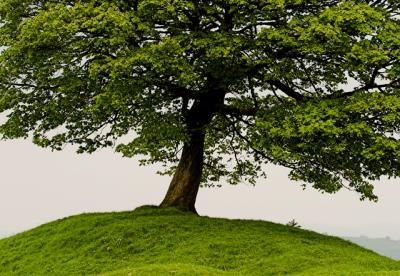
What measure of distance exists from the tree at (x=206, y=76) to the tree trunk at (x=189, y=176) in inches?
2.2

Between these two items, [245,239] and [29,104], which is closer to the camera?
[245,239]

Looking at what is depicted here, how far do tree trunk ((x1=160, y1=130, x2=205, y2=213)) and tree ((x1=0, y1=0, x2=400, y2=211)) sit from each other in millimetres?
57

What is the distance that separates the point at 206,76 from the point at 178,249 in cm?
853

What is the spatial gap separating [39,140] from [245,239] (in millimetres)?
12981

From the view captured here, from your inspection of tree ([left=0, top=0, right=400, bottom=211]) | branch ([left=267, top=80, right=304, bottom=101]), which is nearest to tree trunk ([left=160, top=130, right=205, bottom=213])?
tree ([left=0, top=0, right=400, bottom=211])

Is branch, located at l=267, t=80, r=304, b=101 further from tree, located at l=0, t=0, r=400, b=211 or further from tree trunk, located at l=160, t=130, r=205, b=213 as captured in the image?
tree trunk, located at l=160, t=130, r=205, b=213

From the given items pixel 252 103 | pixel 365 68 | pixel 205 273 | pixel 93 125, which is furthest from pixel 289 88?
pixel 205 273

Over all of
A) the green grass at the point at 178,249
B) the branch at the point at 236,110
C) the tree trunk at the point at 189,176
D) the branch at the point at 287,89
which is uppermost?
the branch at the point at 287,89

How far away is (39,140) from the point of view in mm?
31516

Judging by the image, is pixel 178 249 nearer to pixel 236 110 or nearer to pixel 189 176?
pixel 189 176

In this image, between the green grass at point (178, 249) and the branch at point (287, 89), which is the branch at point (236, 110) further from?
Answer: the green grass at point (178, 249)

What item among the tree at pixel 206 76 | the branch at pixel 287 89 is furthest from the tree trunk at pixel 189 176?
the branch at pixel 287 89

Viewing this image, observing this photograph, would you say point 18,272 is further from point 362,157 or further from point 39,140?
point 362,157

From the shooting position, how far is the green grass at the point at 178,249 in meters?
22.6
